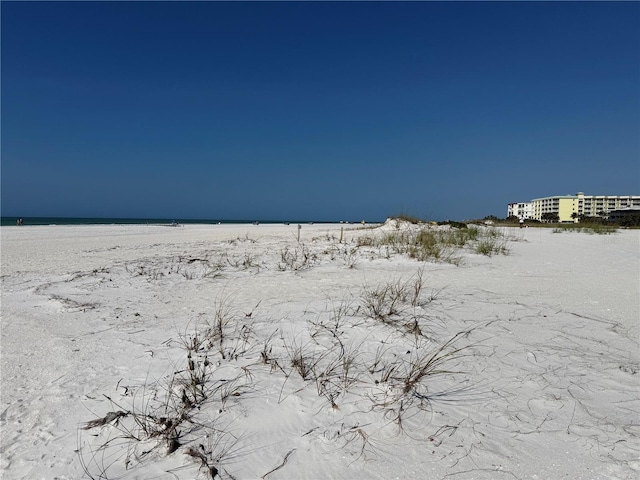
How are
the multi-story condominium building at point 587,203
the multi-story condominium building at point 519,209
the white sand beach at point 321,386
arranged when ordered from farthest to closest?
1. the multi-story condominium building at point 519,209
2. the multi-story condominium building at point 587,203
3. the white sand beach at point 321,386

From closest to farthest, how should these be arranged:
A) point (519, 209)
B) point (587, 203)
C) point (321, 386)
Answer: point (321, 386) < point (587, 203) < point (519, 209)

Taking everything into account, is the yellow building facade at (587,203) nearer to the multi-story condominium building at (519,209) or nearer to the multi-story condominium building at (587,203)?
the multi-story condominium building at (587,203)

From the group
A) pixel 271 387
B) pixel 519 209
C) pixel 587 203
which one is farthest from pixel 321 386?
pixel 587 203

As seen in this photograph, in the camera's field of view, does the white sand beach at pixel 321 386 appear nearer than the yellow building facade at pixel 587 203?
Yes

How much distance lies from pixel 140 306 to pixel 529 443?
333 cm

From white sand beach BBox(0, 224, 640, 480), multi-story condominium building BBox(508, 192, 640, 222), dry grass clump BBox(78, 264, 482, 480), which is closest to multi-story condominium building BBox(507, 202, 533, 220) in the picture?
multi-story condominium building BBox(508, 192, 640, 222)

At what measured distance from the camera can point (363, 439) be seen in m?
1.51

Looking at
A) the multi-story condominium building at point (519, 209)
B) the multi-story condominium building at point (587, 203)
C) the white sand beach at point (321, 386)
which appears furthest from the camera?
the multi-story condominium building at point (519, 209)

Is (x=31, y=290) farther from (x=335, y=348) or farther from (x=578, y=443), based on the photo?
(x=578, y=443)

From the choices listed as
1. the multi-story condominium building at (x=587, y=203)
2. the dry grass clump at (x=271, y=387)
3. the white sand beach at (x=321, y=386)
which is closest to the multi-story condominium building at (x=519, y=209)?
the multi-story condominium building at (x=587, y=203)

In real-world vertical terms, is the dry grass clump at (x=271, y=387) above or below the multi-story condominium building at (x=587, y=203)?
below

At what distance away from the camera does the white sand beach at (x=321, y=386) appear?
1.40 m

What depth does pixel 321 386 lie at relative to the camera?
1862 mm

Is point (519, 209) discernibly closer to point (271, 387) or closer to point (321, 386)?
point (321, 386)
